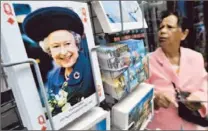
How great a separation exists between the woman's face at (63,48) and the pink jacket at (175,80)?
18.9 inches

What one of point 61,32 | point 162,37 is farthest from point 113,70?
point 162,37

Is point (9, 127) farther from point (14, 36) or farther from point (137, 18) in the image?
point (137, 18)

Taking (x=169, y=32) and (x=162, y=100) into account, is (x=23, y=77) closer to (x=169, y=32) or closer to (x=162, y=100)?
(x=162, y=100)

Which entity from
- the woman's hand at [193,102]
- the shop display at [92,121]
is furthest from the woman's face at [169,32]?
the shop display at [92,121]

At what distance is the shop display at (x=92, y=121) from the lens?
37cm

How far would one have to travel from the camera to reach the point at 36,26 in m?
0.30

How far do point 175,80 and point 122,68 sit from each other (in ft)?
1.44

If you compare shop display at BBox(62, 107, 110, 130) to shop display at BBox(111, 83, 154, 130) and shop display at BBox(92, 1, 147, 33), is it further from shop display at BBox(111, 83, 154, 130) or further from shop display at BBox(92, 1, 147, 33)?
shop display at BBox(92, 1, 147, 33)

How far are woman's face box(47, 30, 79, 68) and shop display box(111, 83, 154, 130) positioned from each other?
185 millimetres

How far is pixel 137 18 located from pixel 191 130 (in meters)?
0.50

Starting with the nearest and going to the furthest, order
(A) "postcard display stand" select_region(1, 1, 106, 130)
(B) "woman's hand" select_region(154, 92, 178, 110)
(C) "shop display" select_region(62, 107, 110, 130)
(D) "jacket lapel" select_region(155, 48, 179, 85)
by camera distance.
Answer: (A) "postcard display stand" select_region(1, 1, 106, 130)
(C) "shop display" select_region(62, 107, 110, 130)
(B) "woman's hand" select_region(154, 92, 178, 110)
(D) "jacket lapel" select_region(155, 48, 179, 85)

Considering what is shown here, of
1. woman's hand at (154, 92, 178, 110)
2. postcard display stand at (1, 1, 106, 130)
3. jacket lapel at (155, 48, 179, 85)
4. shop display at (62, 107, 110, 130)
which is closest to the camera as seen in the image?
postcard display stand at (1, 1, 106, 130)

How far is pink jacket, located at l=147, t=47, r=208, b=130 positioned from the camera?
2.49 feet

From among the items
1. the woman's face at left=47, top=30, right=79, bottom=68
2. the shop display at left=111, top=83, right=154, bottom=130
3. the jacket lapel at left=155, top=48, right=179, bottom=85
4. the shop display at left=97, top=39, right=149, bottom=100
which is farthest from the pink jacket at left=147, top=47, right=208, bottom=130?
the woman's face at left=47, top=30, right=79, bottom=68
